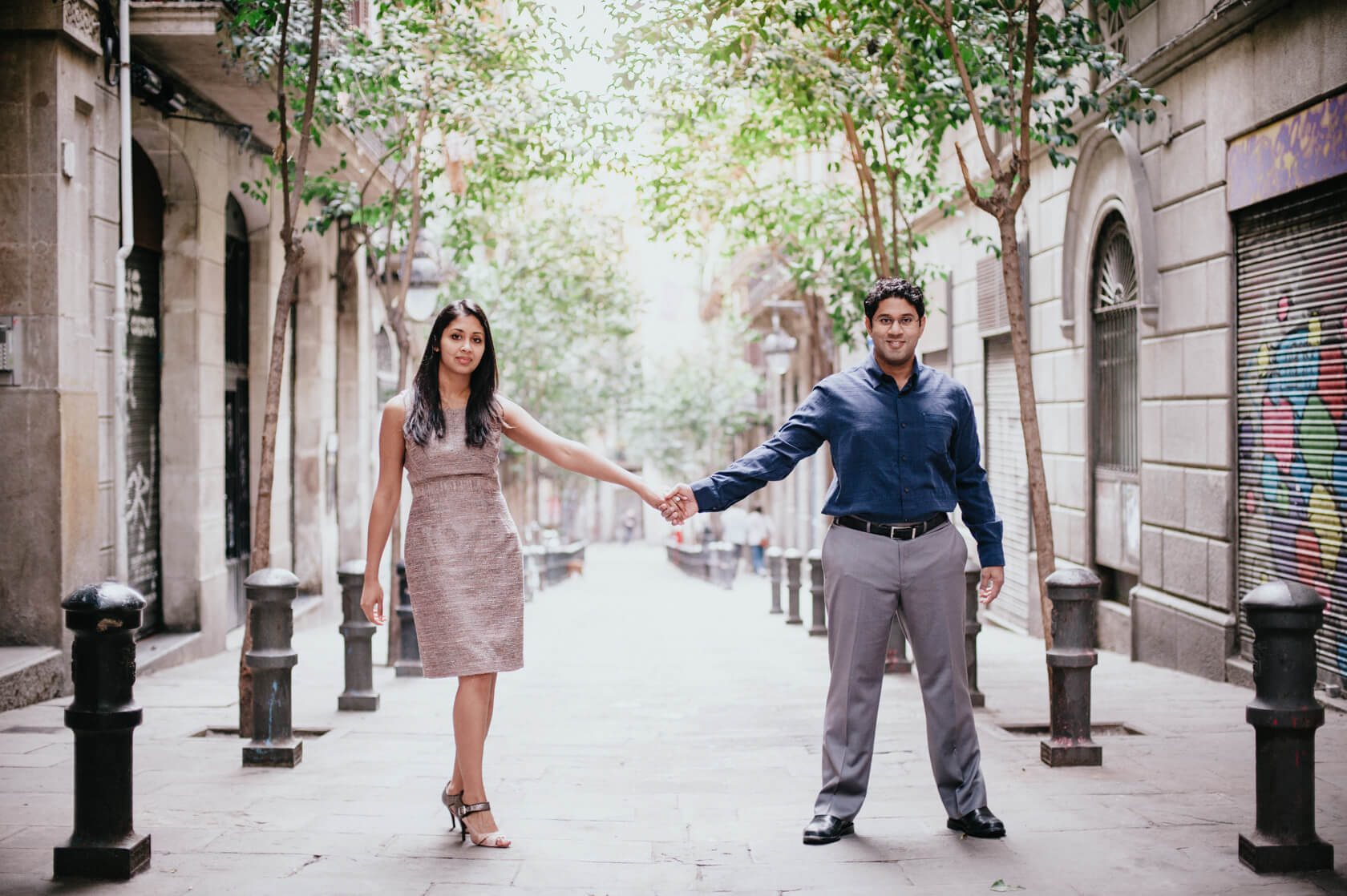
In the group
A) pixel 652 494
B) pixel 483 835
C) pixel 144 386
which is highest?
pixel 144 386

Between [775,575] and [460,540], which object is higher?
[460,540]

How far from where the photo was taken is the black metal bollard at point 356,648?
7719 mm

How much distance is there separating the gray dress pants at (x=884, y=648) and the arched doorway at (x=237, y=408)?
31.5 feet

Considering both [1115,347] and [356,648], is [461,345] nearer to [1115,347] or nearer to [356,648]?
[356,648]

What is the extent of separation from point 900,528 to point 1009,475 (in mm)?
11049

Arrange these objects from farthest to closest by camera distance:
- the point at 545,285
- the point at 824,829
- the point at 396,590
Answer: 1. the point at 545,285
2. the point at 396,590
3. the point at 824,829

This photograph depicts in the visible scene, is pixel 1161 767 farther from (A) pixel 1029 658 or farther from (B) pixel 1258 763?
(A) pixel 1029 658

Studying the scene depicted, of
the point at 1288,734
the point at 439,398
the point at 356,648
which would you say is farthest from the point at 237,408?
the point at 1288,734

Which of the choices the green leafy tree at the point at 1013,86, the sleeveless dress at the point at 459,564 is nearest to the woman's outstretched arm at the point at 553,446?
the sleeveless dress at the point at 459,564

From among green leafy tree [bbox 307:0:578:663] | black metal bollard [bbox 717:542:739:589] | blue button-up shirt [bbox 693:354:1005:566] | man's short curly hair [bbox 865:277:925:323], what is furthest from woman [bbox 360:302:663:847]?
black metal bollard [bbox 717:542:739:589]

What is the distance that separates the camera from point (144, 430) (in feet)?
36.3

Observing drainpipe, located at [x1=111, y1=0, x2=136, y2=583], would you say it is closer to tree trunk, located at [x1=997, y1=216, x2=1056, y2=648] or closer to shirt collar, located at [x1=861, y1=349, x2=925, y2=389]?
tree trunk, located at [x1=997, y1=216, x2=1056, y2=648]

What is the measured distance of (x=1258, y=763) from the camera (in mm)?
4410

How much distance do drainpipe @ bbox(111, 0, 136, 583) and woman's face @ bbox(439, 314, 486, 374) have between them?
5.50 m
